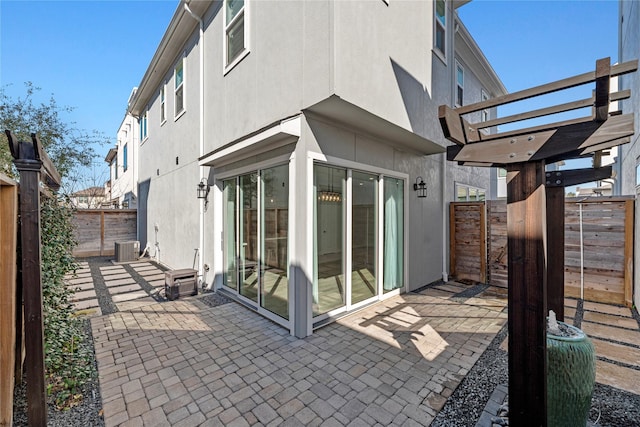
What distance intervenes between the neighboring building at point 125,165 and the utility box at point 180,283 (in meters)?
10.1

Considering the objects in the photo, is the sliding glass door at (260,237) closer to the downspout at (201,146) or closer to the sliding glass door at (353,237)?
the sliding glass door at (353,237)

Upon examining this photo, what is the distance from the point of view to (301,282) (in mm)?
4062

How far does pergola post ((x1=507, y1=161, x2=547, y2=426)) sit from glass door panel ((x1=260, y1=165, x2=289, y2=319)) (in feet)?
10.2

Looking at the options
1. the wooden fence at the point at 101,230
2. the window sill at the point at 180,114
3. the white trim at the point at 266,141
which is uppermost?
the window sill at the point at 180,114

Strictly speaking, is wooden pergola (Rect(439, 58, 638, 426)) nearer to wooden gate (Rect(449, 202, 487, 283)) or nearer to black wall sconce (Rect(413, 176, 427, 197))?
black wall sconce (Rect(413, 176, 427, 197))

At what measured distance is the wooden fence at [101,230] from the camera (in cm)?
1166

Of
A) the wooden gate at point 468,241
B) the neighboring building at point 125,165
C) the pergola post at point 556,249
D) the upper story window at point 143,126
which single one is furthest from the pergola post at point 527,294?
the neighboring building at point 125,165

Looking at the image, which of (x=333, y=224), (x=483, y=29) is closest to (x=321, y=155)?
(x=333, y=224)

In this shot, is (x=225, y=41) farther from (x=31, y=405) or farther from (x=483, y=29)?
(x=483, y=29)

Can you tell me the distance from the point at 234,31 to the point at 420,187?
535cm

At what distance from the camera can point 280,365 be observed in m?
3.36

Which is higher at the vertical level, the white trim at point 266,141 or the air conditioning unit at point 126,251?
the white trim at point 266,141

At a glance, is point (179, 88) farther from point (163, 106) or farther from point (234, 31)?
point (234, 31)

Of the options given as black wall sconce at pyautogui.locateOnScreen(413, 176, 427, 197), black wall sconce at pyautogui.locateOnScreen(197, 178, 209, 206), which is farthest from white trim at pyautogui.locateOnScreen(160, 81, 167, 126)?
black wall sconce at pyautogui.locateOnScreen(413, 176, 427, 197)
